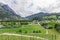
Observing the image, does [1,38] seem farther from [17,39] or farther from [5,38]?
[17,39]

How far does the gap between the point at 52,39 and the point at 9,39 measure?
15743 millimetres

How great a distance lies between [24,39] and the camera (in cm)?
6322

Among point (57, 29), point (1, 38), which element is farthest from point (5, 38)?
point (57, 29)

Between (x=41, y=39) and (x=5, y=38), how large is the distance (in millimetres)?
13687

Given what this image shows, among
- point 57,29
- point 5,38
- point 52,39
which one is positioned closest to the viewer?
point 52,39

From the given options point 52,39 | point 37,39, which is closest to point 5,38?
point 37,39

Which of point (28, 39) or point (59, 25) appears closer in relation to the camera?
point (28, 39)

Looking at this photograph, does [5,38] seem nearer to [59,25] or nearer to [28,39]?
[28,39]

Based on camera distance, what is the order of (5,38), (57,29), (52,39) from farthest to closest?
1. (57,29)
2. (5,38)
3. (52,39)

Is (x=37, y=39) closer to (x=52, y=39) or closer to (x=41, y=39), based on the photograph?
(x=41, y=39)

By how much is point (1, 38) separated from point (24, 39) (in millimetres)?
8900

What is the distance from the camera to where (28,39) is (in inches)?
2511

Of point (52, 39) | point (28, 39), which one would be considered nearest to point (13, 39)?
point (28, 39)

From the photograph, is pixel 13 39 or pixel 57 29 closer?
pixel 13 39
